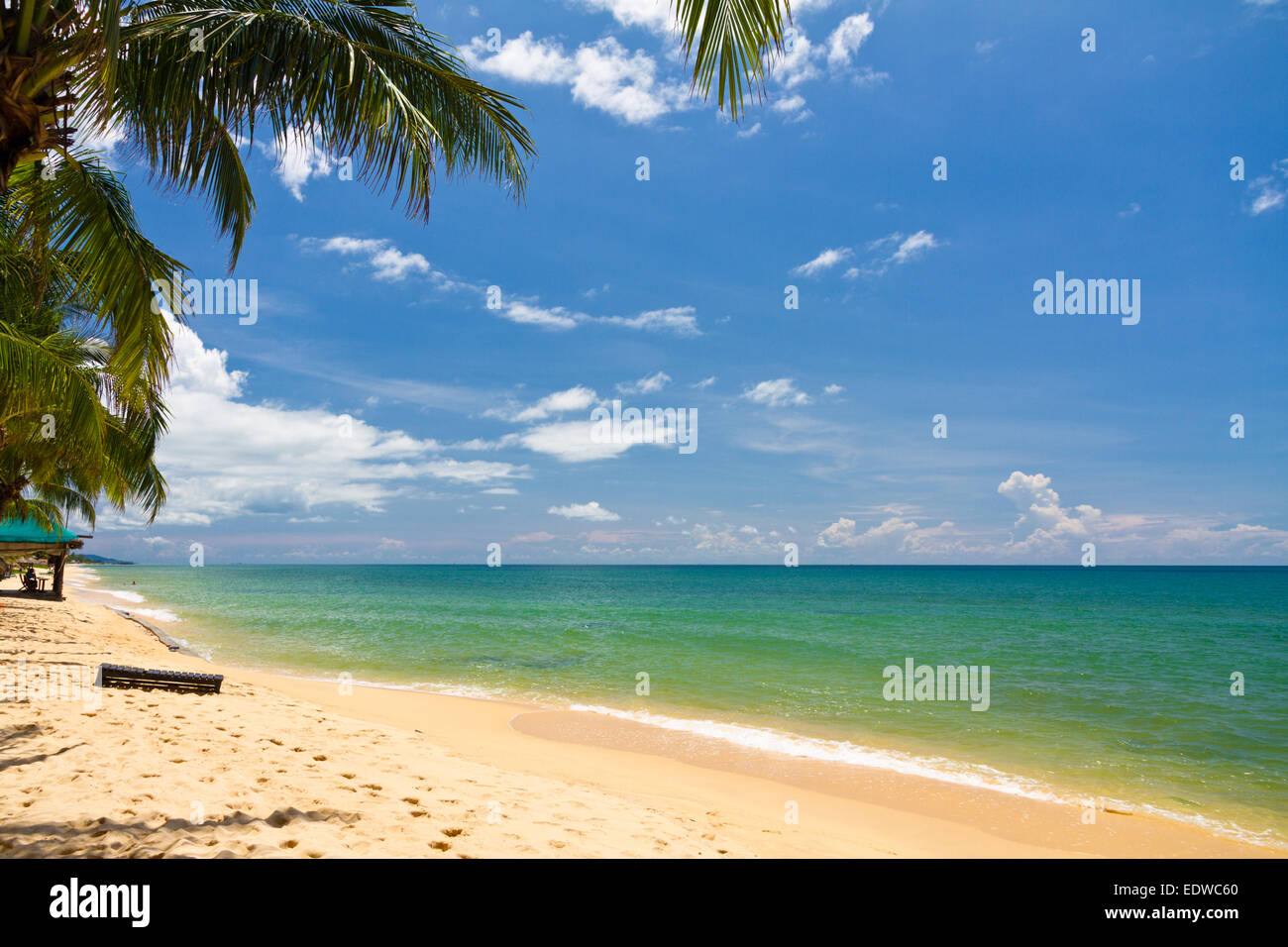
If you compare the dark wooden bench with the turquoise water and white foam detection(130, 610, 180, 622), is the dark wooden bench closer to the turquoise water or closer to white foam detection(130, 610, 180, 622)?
the turquoise water

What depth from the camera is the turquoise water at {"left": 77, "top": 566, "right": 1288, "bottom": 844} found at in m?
9.33

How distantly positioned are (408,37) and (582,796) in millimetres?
7403

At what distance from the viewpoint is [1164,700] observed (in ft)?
47.1

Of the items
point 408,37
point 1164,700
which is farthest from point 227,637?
point 1164,700

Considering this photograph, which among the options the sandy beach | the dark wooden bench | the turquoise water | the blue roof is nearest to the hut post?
the turquoise water

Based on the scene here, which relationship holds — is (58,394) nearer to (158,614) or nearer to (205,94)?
(205,94)

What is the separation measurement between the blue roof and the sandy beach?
1147 centimetres

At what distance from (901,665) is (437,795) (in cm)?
1699

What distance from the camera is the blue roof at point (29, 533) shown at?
1927cm

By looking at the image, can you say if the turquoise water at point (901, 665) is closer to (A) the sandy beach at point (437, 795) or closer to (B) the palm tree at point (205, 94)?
(A) the sandy beach at point (437, 795)

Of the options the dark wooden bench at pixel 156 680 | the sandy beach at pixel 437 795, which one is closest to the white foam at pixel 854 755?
the sandy beach at pixel 437 795

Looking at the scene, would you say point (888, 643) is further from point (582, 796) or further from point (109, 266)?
point (109, 266)

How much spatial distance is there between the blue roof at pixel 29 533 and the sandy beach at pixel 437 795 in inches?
451
